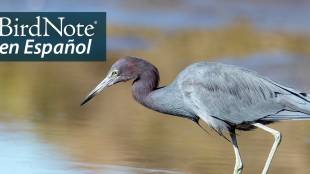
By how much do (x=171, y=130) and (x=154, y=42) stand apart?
662 cm

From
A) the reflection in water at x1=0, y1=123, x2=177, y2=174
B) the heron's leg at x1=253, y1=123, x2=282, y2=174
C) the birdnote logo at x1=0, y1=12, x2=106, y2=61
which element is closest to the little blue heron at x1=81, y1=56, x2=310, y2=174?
the heron's leg at x1=253, y1=123, x2=282, y2=174

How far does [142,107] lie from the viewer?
8688mm

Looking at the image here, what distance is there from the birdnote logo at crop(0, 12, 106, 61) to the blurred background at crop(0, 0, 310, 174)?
0.97ft

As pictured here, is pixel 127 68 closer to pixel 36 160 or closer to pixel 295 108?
pixel 36 160

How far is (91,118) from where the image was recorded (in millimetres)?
7844

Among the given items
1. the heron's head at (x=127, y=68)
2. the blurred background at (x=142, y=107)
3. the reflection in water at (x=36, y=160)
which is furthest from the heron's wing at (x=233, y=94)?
the reflection in water at (x=36, y=160)

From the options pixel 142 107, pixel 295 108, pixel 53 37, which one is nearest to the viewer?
pixel 295 108

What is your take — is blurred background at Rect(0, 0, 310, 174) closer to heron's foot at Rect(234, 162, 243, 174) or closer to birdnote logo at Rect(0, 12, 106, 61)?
heron's foot at Rect(234, 162, 243, 174)

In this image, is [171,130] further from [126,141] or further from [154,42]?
[154,42]

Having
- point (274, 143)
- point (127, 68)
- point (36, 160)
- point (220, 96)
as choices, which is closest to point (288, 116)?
point (274, 143)

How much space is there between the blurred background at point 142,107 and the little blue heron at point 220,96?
60 centimetres

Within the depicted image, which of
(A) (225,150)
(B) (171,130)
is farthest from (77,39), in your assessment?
(A) (225,150)

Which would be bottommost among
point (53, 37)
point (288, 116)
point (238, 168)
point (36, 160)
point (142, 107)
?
point (238, 168)

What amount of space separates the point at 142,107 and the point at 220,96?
3134 mm
